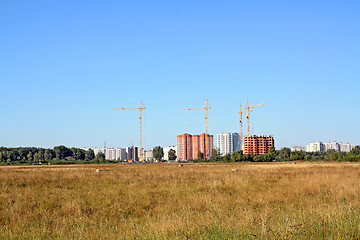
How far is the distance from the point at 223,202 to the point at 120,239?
751 centimetres

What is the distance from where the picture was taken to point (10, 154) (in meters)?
182

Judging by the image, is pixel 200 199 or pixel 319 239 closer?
pixel 319 239

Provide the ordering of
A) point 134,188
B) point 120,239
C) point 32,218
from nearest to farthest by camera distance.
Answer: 1. point 120,239
2. point 32,218
3. point 134,188

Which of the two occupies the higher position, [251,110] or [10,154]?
[251,110]

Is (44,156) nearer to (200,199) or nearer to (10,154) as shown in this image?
(10,154)

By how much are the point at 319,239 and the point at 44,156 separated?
198m

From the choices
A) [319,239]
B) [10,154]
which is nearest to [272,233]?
[319,239]

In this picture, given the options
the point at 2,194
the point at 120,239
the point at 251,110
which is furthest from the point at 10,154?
the point at 120,239

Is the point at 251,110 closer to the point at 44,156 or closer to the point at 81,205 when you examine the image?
the point at 44,156

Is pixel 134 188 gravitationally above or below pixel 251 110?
below

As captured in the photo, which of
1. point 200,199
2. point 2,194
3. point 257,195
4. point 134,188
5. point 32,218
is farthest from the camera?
point 134,188

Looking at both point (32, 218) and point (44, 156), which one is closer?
point (32, 218)

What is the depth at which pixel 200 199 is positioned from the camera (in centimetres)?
1505

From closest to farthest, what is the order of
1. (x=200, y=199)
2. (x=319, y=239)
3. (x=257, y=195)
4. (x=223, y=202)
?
(x=319, y=239), (x=223, y=202), (x=200, y=199), (x=257, y=195)
